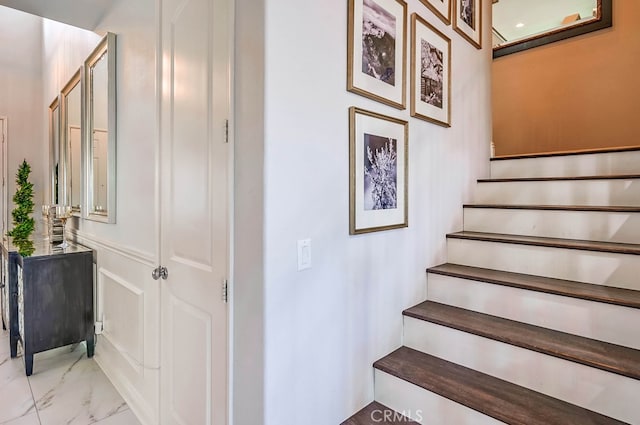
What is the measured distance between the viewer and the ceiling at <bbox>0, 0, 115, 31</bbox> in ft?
7.46

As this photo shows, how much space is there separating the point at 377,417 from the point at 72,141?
3.51m

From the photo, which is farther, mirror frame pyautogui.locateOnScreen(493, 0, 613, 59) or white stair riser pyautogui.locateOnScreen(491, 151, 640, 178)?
mirror frame pyautogui.locateOnScreen(493, 0, 613, 59)

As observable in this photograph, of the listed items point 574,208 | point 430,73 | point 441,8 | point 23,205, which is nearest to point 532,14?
point 441,8

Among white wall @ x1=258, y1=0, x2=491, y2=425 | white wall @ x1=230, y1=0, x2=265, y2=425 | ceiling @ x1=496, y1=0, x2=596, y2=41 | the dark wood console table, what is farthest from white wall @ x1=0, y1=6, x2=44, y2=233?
ceiling @ x1=496, y1=0, x2=596, y2=41

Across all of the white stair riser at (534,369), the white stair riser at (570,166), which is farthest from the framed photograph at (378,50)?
the white stair riser at (570,166)

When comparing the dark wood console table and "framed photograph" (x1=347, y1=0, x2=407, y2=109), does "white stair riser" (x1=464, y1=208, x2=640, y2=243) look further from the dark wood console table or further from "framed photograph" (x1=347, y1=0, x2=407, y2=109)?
the dark wood console table

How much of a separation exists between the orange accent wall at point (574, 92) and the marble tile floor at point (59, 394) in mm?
4385

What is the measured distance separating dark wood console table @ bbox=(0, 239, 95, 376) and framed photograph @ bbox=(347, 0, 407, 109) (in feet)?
8.28

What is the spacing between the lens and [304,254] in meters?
1.24

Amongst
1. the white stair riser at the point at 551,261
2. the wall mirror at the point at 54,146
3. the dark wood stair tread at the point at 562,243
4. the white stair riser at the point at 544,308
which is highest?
the wall mirror at the point at 54,146

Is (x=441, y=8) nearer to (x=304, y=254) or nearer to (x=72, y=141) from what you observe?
(x=304, y=254)

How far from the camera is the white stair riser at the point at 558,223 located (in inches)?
71.4

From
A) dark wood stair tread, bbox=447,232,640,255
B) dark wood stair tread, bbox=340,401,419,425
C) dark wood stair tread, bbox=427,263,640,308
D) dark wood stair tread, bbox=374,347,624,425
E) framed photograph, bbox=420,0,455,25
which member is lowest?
dark wood stair tread, bbox=340,401,419,425

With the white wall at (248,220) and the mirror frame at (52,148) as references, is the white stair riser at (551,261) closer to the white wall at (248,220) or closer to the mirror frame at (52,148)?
the white wall at (248,220)
